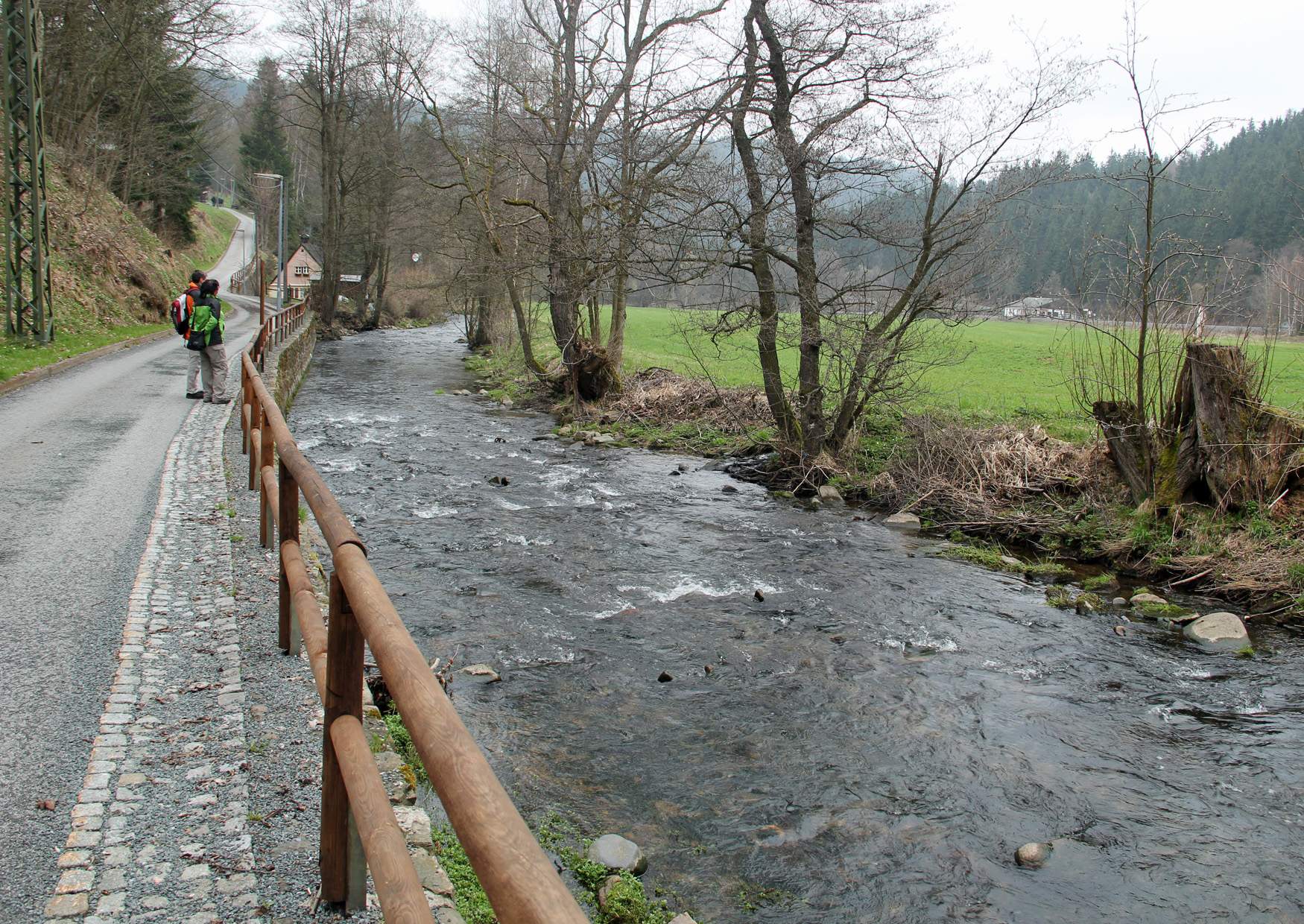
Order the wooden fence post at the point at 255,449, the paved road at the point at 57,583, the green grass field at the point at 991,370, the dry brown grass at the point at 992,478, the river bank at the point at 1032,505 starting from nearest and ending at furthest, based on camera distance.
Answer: the paved road at the point at 57,583
the wooden fence post at the point at 255,449
the river bank at the point at 1032,505
the dry brown grass at the point at 992,478
the green grass field at the point at 991,370

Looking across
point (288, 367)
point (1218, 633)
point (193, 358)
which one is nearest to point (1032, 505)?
point (1218, 633)

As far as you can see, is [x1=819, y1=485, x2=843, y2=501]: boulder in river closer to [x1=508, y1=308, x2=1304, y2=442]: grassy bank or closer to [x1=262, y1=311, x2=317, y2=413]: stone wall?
[x1=508, y1=308, x2=1304, y2=442]: grassy bank

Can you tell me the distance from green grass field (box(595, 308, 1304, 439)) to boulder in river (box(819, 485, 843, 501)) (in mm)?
2192

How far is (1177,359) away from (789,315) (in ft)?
18.5

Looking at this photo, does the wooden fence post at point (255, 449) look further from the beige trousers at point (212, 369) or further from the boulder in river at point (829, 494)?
the boulder in river at point (829, 494)

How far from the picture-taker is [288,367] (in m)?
21.4

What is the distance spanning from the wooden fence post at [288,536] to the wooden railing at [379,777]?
0.69m

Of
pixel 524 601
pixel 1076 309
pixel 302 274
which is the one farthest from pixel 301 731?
pixel 302 274

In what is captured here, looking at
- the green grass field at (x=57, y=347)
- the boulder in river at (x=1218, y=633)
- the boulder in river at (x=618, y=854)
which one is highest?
the green grass field at (x=57, y=347)

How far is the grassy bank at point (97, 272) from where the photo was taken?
24422 mm

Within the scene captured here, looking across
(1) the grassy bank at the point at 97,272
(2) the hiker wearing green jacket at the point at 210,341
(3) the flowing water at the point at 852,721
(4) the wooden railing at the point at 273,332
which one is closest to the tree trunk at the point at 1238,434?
(3) the flowing water at the point at 852,721

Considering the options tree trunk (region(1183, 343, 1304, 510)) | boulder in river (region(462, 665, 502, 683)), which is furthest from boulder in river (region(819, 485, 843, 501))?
boulder in river (region(462, 665, 502, 683))

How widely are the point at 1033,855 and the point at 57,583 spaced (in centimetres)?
622

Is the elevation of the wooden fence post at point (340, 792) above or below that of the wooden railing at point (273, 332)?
below
